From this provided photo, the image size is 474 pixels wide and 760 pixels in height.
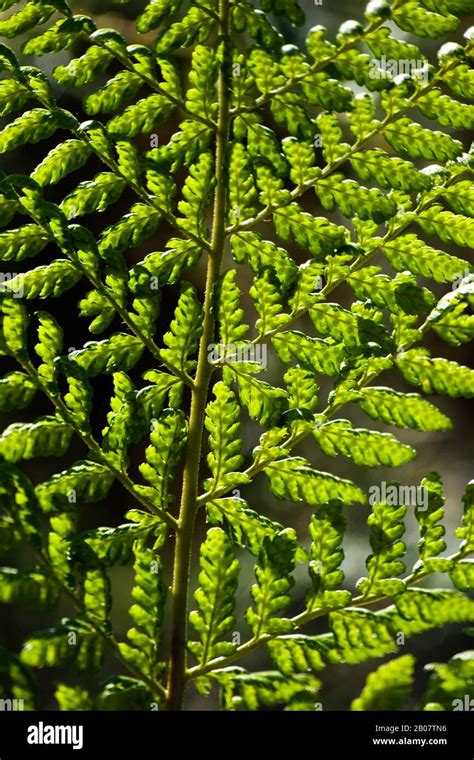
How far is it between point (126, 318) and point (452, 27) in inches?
17.4

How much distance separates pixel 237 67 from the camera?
0.81 meters

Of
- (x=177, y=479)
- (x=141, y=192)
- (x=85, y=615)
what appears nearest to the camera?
(x=85, y=615)

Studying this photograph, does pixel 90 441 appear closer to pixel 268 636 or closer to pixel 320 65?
pixel 268 636

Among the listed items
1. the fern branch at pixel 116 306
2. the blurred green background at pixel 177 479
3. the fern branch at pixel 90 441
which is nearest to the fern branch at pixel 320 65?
the fern branch at pixel 116 306

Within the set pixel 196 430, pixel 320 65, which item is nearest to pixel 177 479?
pixel 196 430

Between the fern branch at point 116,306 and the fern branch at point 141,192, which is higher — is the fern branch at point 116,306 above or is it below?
below

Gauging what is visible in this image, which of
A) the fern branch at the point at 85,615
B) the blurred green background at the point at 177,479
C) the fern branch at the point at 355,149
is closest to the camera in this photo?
the fern branch at the point at 85,615

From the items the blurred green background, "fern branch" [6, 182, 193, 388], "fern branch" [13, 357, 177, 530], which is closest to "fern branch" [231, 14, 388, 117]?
"fern branch" [6, 182, 193, 388]

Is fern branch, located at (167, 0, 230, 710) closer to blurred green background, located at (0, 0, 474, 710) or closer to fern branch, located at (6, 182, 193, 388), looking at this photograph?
fern branch, located at (6, 182, 193, 388)

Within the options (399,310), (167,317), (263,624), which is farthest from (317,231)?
(167,317)

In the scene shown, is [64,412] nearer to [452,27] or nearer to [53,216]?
[53,216]

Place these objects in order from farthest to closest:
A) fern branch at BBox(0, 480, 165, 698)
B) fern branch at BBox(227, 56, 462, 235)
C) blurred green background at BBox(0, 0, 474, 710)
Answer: blurred green background at BBox(0, 0, 474, 710) → fern branch at BBox(227, 56, 462, 235) → fern branch at BBox(0, 480, 165, 698)

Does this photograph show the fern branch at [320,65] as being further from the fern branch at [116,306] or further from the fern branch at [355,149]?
the fern branch at [116,306]

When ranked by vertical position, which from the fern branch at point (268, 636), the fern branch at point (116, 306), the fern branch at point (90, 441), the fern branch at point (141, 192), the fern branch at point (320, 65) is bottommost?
the fern branch at point (268, 636)
